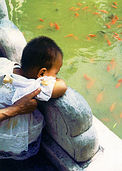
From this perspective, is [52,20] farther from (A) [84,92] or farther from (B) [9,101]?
(B) [9,101]

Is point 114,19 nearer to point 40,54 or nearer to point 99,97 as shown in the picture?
point 99,97

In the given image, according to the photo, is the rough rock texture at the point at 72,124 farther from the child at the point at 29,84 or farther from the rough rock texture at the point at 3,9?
the rough rock texture at the point at 3,9

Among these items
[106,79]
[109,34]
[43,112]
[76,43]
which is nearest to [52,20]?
[76,43]

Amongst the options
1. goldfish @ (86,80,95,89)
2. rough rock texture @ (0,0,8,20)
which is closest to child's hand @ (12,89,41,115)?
rough rock texture @ (0,0,8,20)

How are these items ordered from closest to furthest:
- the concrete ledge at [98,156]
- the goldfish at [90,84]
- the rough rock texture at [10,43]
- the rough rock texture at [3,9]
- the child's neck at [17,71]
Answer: the child's neck at [17,71]
the concrete ledge at [98,156]
the rough rock texture at [10,43]
the rough rock texture at [3,9]
the goldfish at [90,84]

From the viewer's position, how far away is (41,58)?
1582 mm

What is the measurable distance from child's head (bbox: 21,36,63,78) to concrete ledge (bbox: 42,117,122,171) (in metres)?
0.69

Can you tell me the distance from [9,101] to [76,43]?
3041 millimetres

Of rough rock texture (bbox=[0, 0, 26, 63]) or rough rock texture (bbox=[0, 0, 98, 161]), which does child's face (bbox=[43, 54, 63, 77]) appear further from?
rough rock texture (bbox=[0, 0, 26, 63])

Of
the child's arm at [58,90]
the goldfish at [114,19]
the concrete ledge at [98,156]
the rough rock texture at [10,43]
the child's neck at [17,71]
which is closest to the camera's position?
the child's arm at [58,90]

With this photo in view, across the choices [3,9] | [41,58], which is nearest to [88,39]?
[3,9]

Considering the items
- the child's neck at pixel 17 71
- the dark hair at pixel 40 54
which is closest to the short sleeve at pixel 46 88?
the dark hair at pixel 40 54

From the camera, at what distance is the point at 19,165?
2.16 m

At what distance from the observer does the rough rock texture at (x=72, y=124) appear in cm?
158
